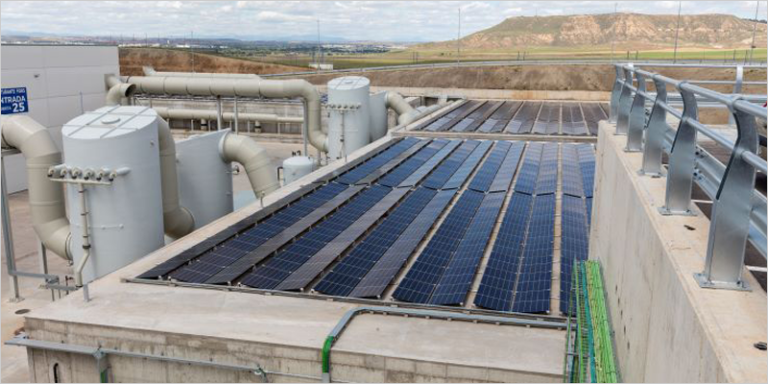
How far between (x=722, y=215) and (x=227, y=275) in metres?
13.2

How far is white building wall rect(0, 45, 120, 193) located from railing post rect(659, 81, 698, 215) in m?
39.4

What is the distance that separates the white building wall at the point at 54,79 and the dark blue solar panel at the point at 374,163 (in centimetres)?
2304

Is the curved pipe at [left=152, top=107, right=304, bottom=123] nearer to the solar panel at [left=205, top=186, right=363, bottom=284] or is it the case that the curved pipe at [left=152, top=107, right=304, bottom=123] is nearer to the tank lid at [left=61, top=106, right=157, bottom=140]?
the solar panel at [left=205, top=186, right=363, bottom=284]

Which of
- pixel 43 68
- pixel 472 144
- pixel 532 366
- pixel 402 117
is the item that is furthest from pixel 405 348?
pixel 43 68

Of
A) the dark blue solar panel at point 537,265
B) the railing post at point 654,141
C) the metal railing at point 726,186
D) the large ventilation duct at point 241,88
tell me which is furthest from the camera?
the large ventilation duct at point 241,88

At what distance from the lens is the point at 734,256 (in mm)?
4449

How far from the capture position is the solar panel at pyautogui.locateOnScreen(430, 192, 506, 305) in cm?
1446

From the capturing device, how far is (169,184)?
2123 cm

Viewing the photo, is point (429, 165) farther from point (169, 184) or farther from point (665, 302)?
point (665, 302)

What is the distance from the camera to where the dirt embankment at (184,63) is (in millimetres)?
109125

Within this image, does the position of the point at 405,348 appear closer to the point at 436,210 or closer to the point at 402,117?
the point at 436,210

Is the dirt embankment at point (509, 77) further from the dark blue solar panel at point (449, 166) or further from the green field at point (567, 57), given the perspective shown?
the dark blue solar panel at point (449, 166)

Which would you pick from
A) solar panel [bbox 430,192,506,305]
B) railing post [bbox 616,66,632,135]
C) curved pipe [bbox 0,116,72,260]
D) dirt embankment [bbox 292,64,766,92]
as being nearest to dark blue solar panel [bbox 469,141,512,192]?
solar panel [bbox 430,192,506,305]

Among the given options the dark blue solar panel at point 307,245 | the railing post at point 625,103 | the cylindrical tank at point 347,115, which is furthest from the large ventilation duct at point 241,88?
the railing post at point 625,103
